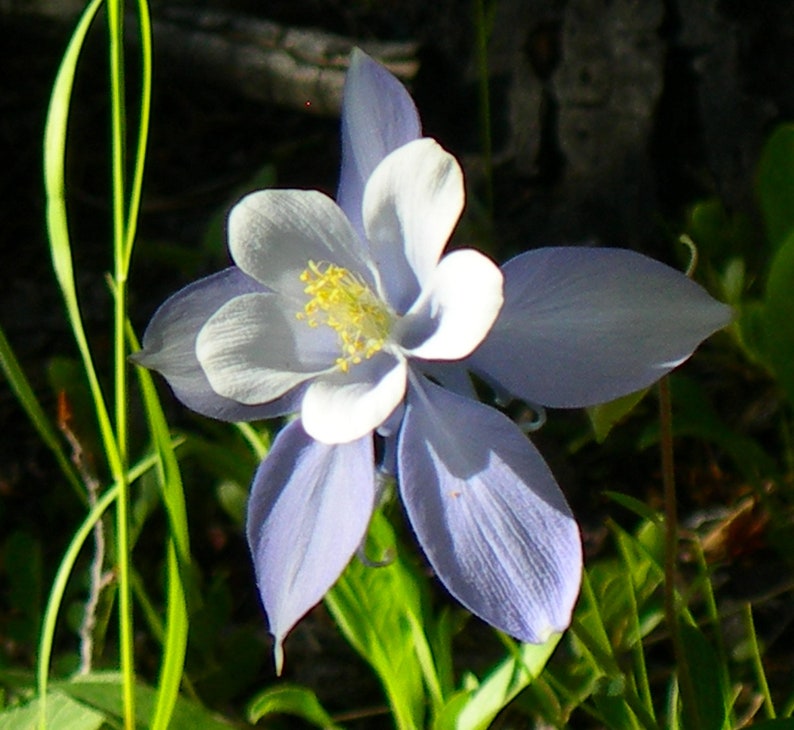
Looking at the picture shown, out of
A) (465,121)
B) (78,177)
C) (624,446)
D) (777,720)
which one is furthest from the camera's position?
(78,177)

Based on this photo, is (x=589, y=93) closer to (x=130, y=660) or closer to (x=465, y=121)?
(x=465, y=121)

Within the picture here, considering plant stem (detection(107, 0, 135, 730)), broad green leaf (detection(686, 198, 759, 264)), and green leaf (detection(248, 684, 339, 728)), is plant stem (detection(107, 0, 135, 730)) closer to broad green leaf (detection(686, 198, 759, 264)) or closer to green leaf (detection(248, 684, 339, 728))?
green leaf (detection(248, 684, 339, 728))

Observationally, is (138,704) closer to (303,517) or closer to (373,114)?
(303,517)

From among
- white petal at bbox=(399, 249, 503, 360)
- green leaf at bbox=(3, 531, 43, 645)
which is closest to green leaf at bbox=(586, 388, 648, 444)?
white petal at bbox=(399, 249, 503, 360)

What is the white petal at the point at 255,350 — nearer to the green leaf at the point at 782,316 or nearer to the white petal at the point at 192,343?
the white petal at the point at 192,343

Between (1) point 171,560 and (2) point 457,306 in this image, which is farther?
(1) point 171,560

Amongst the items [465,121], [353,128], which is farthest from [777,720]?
[465,121]

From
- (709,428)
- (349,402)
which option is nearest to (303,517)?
(349,402)
